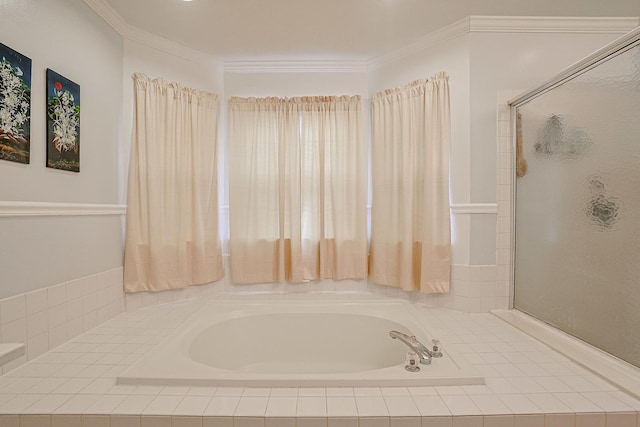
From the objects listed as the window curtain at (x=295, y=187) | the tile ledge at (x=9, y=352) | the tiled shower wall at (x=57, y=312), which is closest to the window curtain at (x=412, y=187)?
the window curtain at (x=295, y=187)

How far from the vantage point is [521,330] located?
187 centimetres

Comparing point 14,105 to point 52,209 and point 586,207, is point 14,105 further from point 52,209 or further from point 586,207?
point 586,207

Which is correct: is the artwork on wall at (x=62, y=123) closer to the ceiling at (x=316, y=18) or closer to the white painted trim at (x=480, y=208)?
the ceiling at (x=316, y=18)

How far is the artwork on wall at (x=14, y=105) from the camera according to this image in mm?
1372

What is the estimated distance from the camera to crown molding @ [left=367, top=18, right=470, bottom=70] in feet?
7.16

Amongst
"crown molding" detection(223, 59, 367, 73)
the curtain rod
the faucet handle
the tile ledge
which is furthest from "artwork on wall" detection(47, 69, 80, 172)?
the curtain rod

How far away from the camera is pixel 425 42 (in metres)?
2.35

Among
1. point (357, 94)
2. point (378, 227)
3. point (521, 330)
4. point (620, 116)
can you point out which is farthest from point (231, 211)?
point (620, 116)

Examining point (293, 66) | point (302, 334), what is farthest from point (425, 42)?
point (302, 334)

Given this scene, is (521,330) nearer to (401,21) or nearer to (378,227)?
(378,227)

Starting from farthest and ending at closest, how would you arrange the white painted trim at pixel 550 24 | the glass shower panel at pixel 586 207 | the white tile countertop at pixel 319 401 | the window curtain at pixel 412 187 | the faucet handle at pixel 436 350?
the window curtain at pixel 412 187, the white painted trim at pixel 550 24, the faucet handle at pixel 436 350, the glass shower panel at pixel 586 207, the white tile countertop at pixel 319 401

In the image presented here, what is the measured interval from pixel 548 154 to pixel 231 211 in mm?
2184

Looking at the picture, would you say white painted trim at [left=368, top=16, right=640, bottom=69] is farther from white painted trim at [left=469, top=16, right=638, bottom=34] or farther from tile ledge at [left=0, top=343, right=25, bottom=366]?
tile ledge at [left=0, top=343, right=25, bottom=366]

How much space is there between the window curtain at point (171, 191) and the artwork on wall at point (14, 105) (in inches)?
28.7
